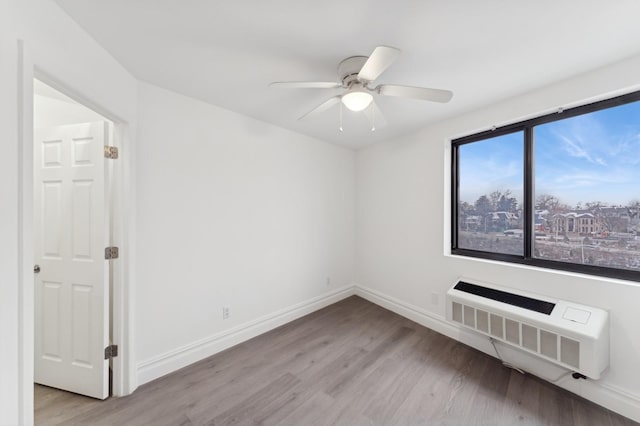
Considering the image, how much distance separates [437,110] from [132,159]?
2774 millimetres

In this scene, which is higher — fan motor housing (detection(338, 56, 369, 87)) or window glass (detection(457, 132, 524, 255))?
fan motor housing (detection(338, 56, 369, 87))

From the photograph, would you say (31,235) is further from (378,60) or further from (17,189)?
(378,60)

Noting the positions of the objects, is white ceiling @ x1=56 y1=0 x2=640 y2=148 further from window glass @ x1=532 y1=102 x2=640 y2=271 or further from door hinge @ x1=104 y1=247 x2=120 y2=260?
door hinge @ x1=104 y1=247 x2=120 y2=260

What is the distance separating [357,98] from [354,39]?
12.8 inches

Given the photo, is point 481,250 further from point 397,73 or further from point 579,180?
point 397,73

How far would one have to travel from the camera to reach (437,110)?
2395 mm

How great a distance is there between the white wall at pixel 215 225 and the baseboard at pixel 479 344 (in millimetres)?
909

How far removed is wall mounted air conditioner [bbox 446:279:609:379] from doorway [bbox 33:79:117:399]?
303 cm

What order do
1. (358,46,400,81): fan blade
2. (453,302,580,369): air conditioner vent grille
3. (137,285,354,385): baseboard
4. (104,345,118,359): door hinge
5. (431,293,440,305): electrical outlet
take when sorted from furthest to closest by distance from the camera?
1. (431,293,440,305): electrical outlet
2. (137,285,354,385): baseboard
3. (104,345,118,359): door hinge
4. (453,302,580,369): air conditioner vent grille
5. (358,46,400,81): fan blade

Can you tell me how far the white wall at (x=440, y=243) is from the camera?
1.64m

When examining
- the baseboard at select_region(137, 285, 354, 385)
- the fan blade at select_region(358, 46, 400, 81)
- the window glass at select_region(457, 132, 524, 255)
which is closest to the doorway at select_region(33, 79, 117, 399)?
the baseboard at select_region(137, 285, 354, 385)

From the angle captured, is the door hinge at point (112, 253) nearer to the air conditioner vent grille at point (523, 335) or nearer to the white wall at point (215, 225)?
the white wall at point (215, 225)

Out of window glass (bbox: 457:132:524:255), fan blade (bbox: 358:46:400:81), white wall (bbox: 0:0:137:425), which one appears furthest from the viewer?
window glass (bbox: 457:132:524:255)

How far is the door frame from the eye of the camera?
3.30 feet
